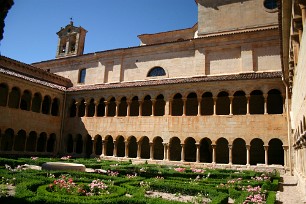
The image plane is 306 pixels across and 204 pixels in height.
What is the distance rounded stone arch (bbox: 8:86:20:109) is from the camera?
23.5 metres

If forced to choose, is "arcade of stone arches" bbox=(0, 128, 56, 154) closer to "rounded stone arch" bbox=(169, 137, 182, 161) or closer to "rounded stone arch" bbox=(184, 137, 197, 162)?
"rounded stone arch" bbox=(169, 137, 182, 161)

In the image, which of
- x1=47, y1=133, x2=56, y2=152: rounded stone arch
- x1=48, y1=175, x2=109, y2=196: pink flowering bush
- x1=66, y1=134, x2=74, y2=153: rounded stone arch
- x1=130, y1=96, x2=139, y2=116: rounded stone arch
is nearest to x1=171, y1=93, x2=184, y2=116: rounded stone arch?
x1=130, y1=96, x2=139, y2=116: rounded stone arch

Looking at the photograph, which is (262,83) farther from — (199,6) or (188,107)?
(199,6)

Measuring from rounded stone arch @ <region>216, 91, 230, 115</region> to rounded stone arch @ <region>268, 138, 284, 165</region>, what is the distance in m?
3.92

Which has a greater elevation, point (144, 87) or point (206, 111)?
point (144, 87)

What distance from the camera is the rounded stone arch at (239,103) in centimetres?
2159

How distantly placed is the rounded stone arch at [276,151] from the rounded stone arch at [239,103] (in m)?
2.99

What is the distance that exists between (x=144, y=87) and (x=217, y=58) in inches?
246

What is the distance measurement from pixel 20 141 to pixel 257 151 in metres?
19.4

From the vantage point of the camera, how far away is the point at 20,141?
24.4 meters

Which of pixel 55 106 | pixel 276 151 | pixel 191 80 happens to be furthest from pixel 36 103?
pixel 276 151

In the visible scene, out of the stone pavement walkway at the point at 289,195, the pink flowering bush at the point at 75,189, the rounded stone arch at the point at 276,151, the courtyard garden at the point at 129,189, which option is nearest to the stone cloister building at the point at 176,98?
the rounded stone arch at the point at 276,151

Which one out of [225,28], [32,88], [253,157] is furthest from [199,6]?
[32,88]

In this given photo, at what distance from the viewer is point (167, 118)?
71.1ft
